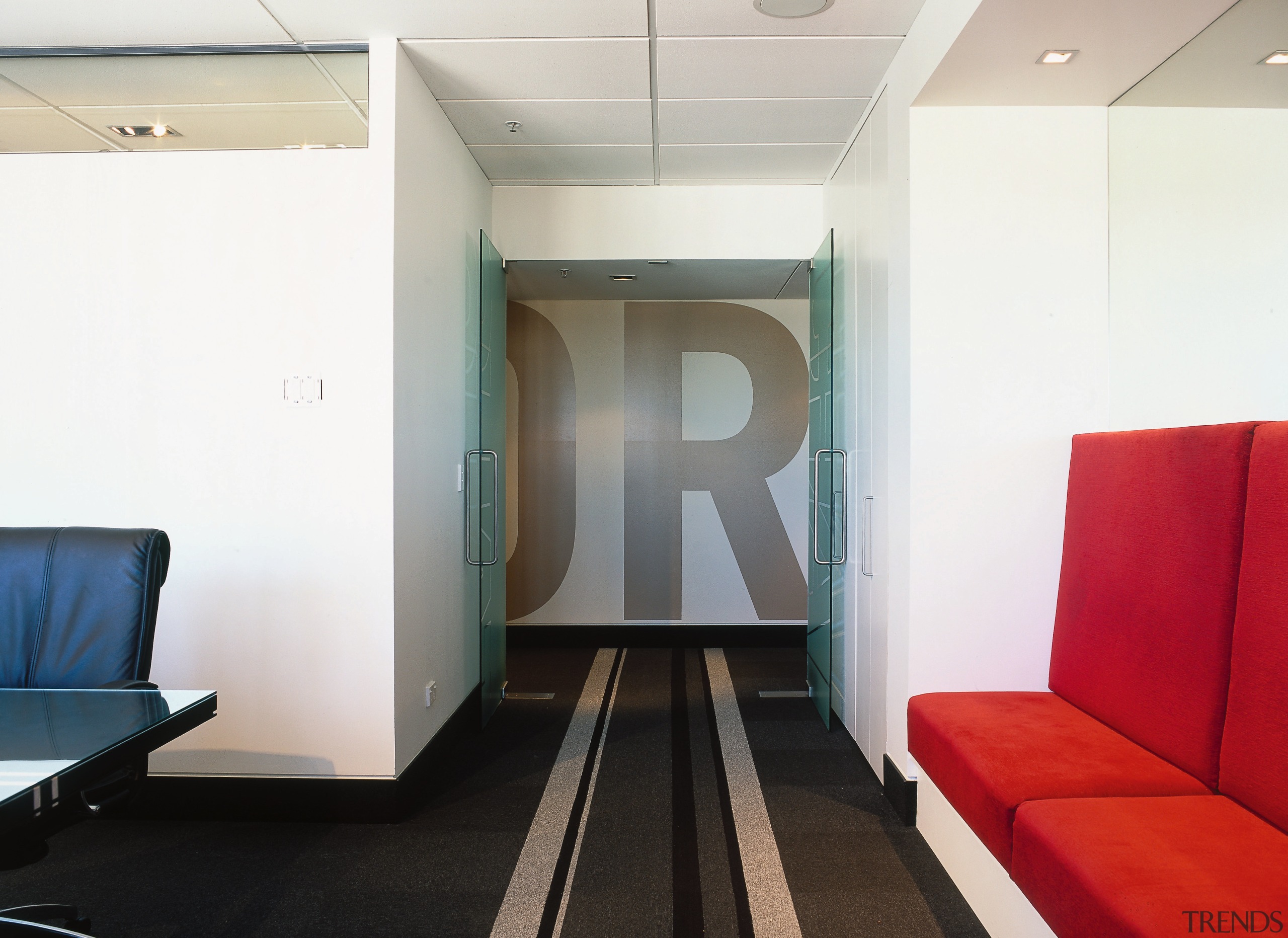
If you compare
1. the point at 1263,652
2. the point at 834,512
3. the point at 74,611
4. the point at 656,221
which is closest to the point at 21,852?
the point at 74,611

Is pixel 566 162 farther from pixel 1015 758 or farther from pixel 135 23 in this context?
pixel 1015 758

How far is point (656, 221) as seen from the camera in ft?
14.6

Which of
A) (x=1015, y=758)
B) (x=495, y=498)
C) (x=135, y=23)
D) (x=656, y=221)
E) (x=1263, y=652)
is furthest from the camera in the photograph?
(x=656, y=221)

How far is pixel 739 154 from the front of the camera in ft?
13.0

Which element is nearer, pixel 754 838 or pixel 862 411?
pixel 754 838

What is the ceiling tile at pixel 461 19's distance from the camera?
2621mm

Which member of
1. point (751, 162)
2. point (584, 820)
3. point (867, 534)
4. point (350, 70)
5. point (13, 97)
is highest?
point (751, 162)

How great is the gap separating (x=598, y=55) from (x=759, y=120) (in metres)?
0.93

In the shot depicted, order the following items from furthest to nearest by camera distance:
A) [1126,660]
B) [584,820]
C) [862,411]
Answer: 1. [862,411]
2. [584,820]
3. [1126,660]

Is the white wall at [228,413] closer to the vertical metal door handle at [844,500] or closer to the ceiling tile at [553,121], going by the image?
the ceiling tile at [553,121]

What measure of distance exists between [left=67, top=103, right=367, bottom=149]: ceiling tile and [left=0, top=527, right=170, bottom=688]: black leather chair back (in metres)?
1.66

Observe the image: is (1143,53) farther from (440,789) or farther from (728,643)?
(728,643)

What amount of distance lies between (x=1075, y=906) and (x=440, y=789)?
2.42 metres

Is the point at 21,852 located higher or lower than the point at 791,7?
lower
